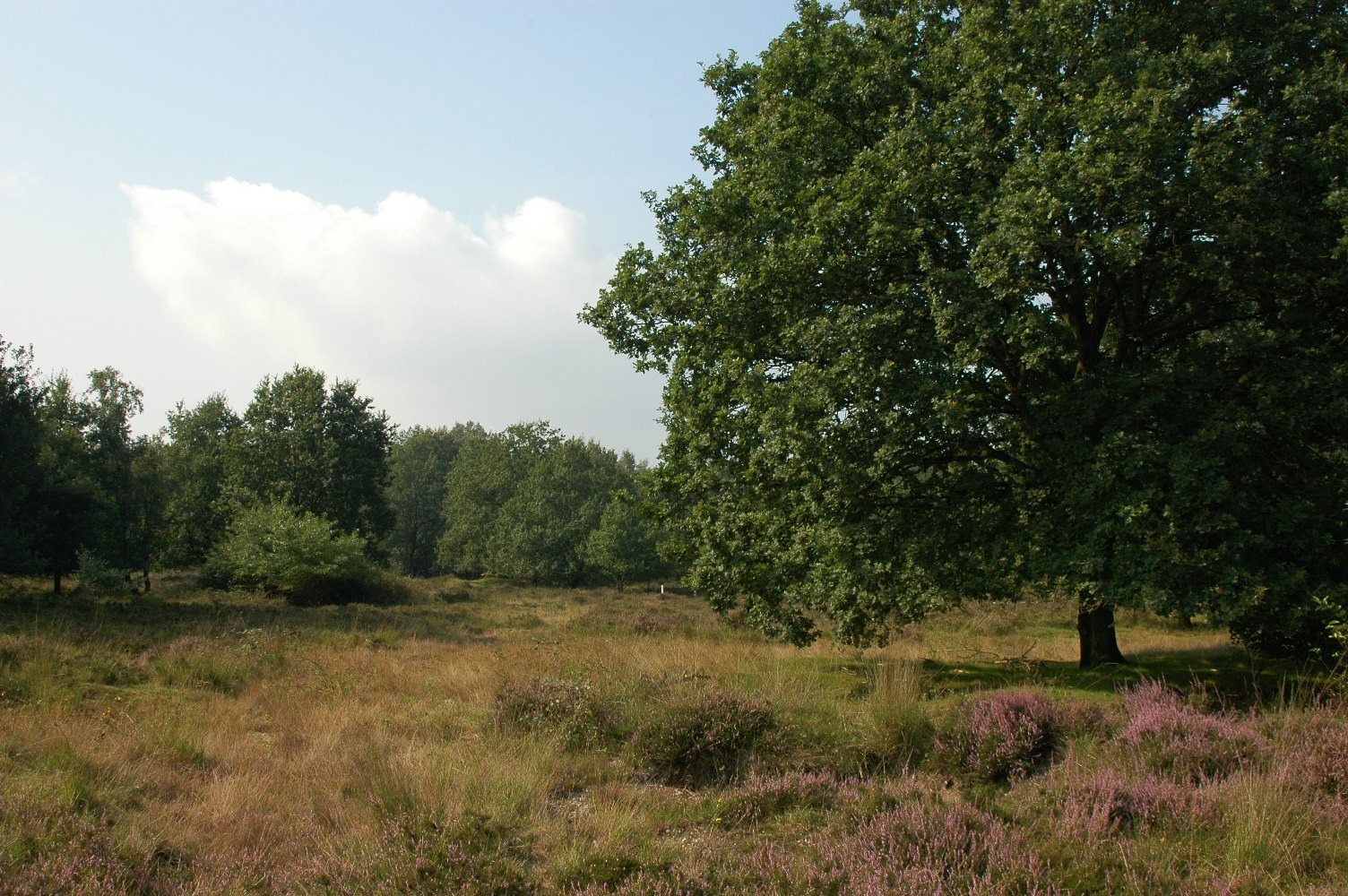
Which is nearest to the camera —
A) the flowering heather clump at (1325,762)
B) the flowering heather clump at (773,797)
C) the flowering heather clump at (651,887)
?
the flowering heather clump at (651,887)

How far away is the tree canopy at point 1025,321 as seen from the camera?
9383 mm

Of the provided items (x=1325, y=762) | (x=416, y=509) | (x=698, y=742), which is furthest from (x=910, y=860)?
(x=416, y=509)

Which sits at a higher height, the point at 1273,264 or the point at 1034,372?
the point at 1273,264

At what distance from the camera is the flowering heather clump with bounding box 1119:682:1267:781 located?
642 cm

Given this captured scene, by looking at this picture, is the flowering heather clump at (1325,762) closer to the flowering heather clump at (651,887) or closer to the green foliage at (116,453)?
the flowering heather clump at (651,887)

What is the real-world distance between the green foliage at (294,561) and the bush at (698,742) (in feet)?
97.7

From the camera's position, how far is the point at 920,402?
32.9 feet

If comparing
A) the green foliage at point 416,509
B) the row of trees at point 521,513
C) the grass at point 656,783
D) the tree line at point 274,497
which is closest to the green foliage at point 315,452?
the tree line at point 274,497

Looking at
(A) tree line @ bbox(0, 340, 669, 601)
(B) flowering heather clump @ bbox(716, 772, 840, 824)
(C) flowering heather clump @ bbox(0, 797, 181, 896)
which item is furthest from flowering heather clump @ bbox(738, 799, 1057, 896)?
(A) tree line @ bbox(0, 340, 669, 601)

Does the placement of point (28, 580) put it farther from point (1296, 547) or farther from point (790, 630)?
point (1296, 547)

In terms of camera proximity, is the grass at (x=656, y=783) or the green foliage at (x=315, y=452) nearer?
the grass at (x=656, y=783)

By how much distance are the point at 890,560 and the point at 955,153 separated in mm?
5312

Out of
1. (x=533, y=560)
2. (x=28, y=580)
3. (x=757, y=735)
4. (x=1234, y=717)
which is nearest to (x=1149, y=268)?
(x=1234, y=717)

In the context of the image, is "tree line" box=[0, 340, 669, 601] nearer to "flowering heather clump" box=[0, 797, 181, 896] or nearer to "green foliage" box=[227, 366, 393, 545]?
"green foliage" box=[227, 366, 393, 545]
